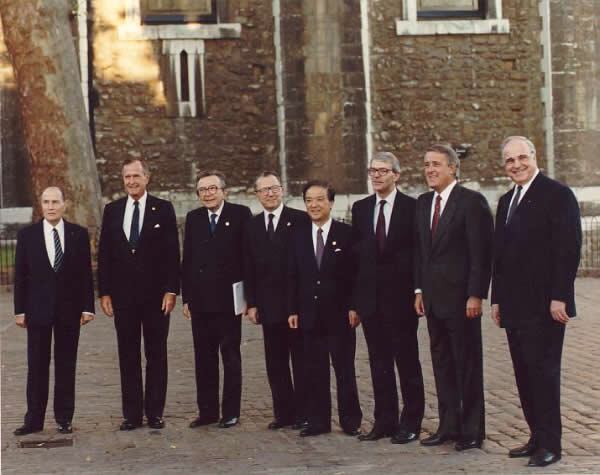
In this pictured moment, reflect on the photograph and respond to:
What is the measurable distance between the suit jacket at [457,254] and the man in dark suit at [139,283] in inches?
79.8

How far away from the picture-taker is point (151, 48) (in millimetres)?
22172

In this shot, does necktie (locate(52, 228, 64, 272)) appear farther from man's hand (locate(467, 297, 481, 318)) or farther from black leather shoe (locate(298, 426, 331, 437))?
man's hand (locate(467, 297, 481, 318))

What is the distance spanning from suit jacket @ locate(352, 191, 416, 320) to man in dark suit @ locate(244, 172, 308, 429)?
65 centimetres

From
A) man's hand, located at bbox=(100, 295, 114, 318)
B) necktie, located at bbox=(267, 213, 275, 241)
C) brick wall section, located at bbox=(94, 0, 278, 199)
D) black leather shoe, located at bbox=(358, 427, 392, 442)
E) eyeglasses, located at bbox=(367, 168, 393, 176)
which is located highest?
brick wall section, located at bbox=(94, 0, 278, 199)

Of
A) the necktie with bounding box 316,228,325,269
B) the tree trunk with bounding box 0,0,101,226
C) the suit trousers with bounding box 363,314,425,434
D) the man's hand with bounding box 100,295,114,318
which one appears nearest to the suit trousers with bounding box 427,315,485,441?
the suit trousers with bounding box 363,314,425,434

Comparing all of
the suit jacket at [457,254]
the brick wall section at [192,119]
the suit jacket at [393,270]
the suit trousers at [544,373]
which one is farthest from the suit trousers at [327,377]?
the brick wall section at [192,119]

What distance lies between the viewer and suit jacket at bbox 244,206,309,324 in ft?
26.7

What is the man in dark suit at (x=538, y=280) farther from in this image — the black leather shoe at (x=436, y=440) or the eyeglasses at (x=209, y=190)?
the eyeglasses at (x=209, y=190)

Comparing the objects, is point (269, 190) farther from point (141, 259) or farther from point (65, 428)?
point (65, 428)

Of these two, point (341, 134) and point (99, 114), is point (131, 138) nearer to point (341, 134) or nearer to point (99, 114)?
point (99, 114)

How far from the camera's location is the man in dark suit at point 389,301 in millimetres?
7574

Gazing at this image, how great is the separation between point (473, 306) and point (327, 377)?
1326mm

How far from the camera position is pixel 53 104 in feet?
57.7

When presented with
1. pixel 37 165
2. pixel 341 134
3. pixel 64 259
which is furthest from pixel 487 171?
pixel 64 259
